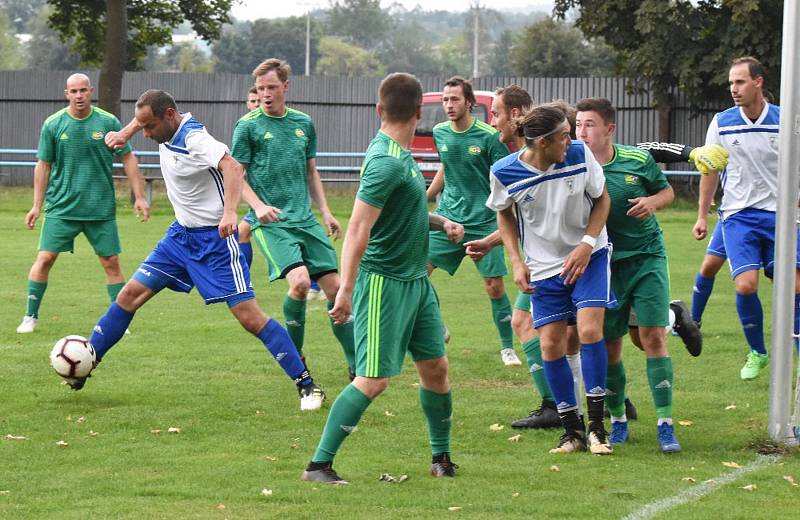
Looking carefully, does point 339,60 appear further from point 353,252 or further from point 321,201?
point 353,252

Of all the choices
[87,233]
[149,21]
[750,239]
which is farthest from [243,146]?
[149,21]

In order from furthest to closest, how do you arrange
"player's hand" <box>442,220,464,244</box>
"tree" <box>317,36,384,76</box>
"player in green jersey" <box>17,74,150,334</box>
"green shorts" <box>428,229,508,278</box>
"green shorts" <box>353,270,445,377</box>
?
"tree" <box>317,36,384,76</box> → "player in green jersey" <box>17,74,150,334</box> → "green shorts" <box>428,229,508,278</box> → "player's hand" <box>442,220,464,244</box> → "green shorts" <box>353,270,445,377</box>

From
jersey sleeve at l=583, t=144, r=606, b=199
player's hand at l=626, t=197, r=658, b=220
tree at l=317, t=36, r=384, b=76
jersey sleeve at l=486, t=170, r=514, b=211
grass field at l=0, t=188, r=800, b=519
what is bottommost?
grass field at l=0, t=188, r=800, b=519

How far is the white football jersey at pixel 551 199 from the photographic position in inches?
279

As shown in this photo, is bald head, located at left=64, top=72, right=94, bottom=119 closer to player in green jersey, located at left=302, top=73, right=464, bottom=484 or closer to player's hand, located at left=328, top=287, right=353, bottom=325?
player in green jersey, located at left=302, top=73, right=464, bottom=484

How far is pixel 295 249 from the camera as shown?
9.30 m

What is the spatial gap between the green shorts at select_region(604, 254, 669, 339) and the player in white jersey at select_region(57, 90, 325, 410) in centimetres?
211

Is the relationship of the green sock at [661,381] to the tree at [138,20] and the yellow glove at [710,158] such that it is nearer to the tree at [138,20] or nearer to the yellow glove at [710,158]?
the yellow glove at [710,158]

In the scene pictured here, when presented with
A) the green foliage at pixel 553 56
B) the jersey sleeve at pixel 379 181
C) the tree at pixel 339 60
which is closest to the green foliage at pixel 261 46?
the tree at pixel 339 60

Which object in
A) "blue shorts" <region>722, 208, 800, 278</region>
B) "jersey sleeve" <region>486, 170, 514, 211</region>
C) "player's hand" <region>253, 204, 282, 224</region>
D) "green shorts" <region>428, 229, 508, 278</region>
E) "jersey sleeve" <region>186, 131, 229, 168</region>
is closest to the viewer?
"jersey sleeve" <region>486, 170, 514, 211</region>

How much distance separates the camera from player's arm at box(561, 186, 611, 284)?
23.3 ft

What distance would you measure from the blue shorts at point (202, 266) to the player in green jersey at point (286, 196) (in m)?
0.57

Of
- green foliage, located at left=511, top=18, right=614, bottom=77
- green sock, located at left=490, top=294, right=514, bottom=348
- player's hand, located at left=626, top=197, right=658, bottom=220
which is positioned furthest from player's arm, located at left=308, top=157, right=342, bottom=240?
green foliage, located at left=511, top=18, right=614, bottom=77

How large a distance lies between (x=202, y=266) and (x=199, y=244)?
15 cm
